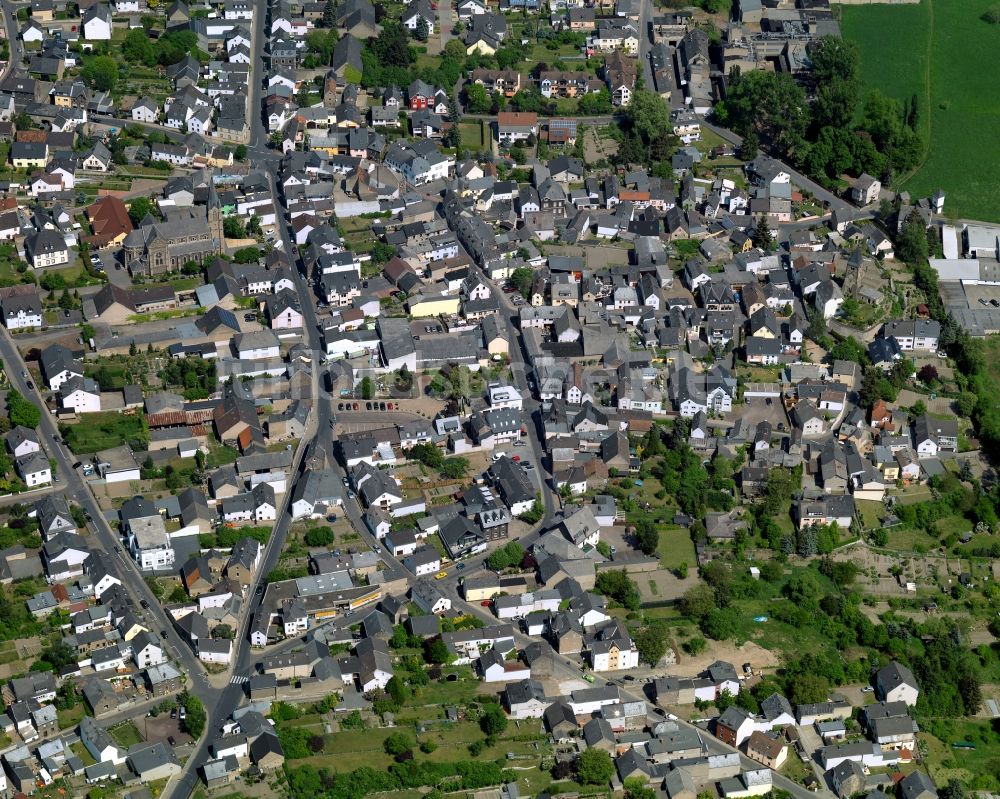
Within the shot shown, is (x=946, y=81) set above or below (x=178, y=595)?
above

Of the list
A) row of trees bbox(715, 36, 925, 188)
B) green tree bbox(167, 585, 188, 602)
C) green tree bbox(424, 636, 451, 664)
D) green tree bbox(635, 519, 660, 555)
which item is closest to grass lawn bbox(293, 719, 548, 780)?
green tree bbox(424, 636, 451, 664)

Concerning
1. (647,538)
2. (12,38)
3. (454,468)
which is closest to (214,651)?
(454,468)

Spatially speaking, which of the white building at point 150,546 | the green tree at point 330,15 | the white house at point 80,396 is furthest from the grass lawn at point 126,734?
the green tree at point 330,15

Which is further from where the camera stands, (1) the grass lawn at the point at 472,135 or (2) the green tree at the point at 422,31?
(2) the green tree at the point at 422,31

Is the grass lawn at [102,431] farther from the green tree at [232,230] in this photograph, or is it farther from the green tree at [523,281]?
the green tree at [523,281]

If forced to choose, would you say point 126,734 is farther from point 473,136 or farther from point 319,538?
point 473,136

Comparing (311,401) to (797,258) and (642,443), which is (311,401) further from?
(797,258)
